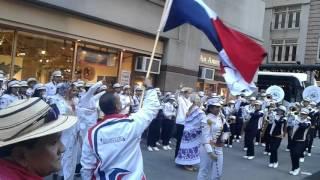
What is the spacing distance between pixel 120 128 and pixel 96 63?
12.5m

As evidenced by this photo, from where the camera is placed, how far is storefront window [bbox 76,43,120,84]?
1631 centimetres

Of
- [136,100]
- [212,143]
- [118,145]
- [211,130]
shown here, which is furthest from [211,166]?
[136,100]

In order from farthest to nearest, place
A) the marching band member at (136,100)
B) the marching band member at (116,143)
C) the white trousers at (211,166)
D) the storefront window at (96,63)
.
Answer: the storefront window at (96,63), the marching band member at (136,100), the white trousers at (211,166), the marching band member at (116,143)

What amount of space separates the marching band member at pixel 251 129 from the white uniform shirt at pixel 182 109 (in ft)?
9.05

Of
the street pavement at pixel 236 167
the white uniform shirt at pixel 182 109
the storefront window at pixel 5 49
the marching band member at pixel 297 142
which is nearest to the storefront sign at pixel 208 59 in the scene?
the street pavement at pixel 236 167

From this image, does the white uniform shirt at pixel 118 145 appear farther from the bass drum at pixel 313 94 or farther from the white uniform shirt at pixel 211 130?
the bass drum at pixel 313 94

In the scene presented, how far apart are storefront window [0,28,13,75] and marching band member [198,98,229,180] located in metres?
7.59

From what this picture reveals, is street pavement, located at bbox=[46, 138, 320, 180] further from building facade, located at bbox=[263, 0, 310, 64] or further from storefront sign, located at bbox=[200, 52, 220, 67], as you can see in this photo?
building facade, located at bbox=[263, 0, 310, 64]

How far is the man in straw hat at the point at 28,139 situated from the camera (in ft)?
6.56

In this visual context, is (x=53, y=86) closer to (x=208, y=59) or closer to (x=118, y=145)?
(x=118, y=145)

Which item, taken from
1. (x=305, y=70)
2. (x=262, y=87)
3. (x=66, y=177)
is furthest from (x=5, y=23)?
(x=305, y=70)

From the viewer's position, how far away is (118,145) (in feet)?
15.1

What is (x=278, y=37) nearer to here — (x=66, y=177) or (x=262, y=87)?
(x=262, y=87)

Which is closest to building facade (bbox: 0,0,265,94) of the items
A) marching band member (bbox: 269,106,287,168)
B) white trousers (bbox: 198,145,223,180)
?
marching band member (bbox: 269,106,287,168)
